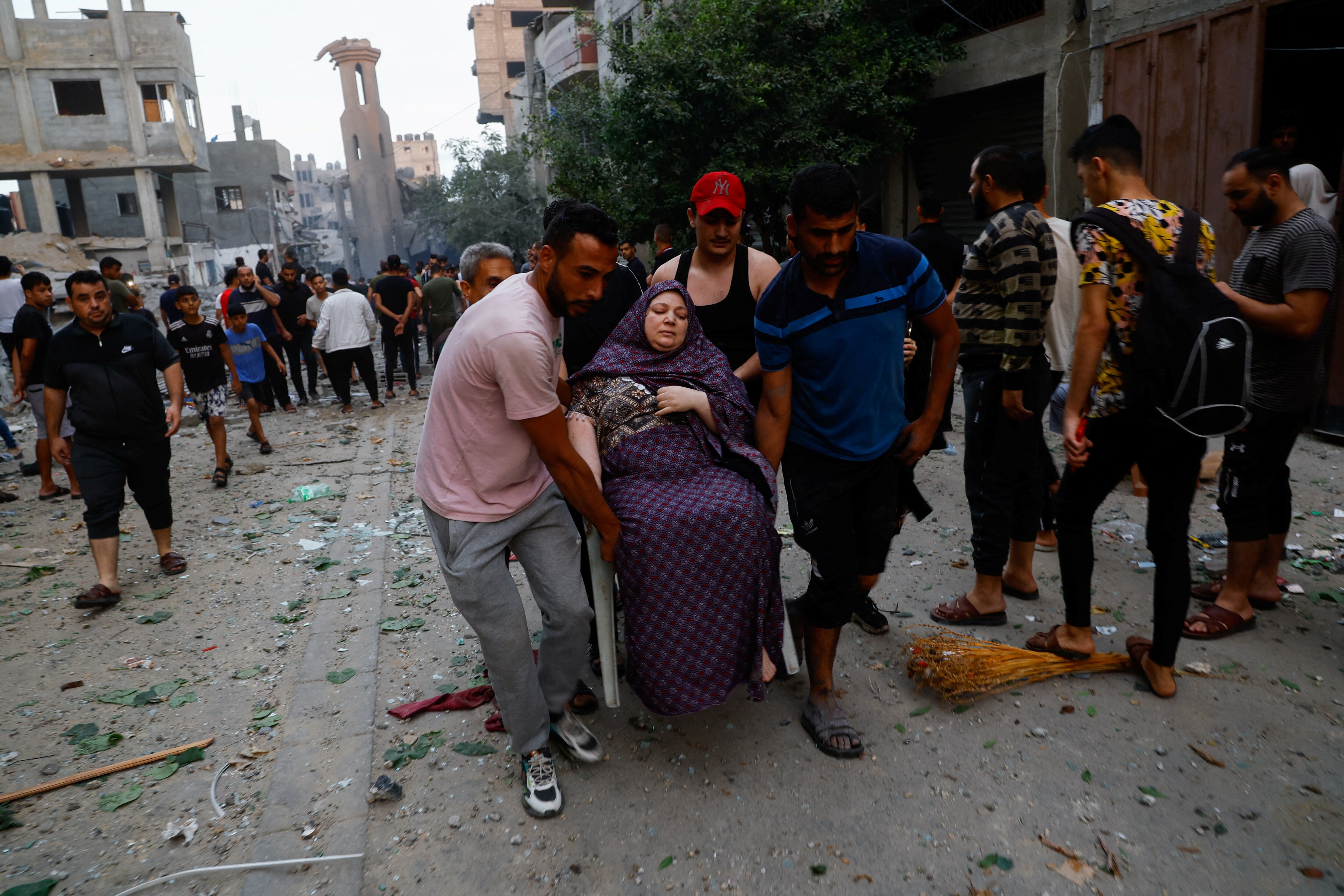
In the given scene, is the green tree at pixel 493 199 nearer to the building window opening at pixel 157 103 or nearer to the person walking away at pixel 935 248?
the building window opening at pixel 157 103

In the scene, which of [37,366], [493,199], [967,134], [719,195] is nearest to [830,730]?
[719,195]

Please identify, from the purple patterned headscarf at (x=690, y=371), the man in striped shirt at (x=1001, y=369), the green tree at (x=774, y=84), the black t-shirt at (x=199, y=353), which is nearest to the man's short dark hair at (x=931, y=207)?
the man in striped shirt at (x=1001, y=369)

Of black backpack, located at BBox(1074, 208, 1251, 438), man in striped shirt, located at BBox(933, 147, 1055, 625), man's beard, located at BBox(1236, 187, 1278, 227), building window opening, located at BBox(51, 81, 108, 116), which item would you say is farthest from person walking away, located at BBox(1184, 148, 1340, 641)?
building window opening, located at BBox(51, 81, 108, 116)

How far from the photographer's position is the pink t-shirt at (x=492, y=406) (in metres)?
2.58

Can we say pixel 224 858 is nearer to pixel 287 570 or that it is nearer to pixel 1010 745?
pixel 1010 745

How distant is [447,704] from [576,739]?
0.75 metres

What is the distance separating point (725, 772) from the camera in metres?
3.00

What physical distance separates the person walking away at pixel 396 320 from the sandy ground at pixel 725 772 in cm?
788

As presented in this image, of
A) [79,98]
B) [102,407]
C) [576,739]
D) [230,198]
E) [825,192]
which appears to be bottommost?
[576,739]

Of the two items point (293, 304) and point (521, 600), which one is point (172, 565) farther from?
point (293, 304)

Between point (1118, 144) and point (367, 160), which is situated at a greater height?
point (367, 160)

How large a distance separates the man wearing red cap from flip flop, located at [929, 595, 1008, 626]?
1.38 metres

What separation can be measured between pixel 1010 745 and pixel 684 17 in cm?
1190

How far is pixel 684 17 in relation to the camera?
12.3 metres
